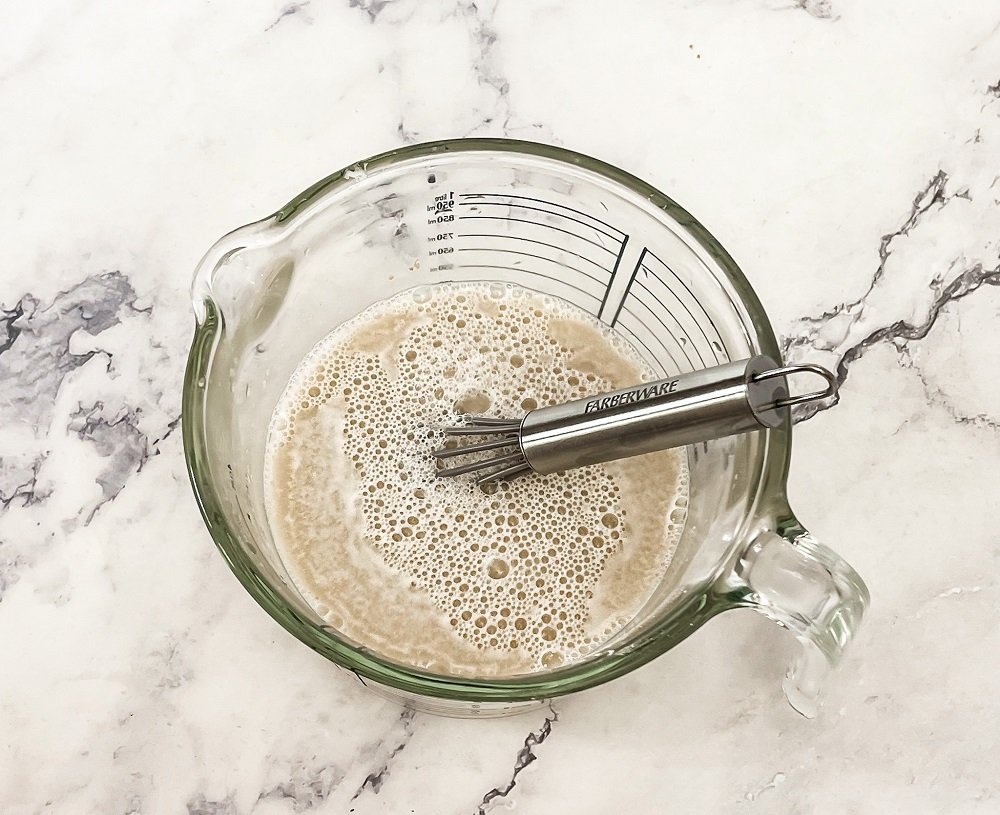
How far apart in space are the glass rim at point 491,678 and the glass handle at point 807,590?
0.9 inches

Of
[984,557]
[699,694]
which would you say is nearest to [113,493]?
[699,694]

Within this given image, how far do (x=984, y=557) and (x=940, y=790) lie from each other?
21 cm

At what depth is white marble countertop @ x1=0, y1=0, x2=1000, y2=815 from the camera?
0.80 meters

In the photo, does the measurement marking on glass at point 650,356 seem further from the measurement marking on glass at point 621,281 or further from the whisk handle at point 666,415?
the whisk handle at point 666,415

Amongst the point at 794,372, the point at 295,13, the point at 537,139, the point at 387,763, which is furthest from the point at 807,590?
the point at 295,13

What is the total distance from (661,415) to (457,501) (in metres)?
0.22

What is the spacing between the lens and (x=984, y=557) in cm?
87

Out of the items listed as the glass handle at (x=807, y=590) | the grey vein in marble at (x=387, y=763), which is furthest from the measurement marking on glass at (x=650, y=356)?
the grey vein in marble at (x=387, y=763)

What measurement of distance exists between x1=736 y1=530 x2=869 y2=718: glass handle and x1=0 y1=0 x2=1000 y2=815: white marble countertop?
0.22 metres

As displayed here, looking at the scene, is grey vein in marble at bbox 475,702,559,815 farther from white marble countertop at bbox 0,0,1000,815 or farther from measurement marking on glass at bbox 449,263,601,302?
measurement marking on glass at bbox 449,263,601,302

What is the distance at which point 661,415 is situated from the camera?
0.64 metres

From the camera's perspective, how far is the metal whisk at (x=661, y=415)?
61cm

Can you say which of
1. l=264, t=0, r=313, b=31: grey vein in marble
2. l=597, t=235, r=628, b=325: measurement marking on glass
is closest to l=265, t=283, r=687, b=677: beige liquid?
l=597, t=235, r=628, b=325: measurement marking on glass

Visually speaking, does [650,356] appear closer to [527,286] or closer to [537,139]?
[527,286]
